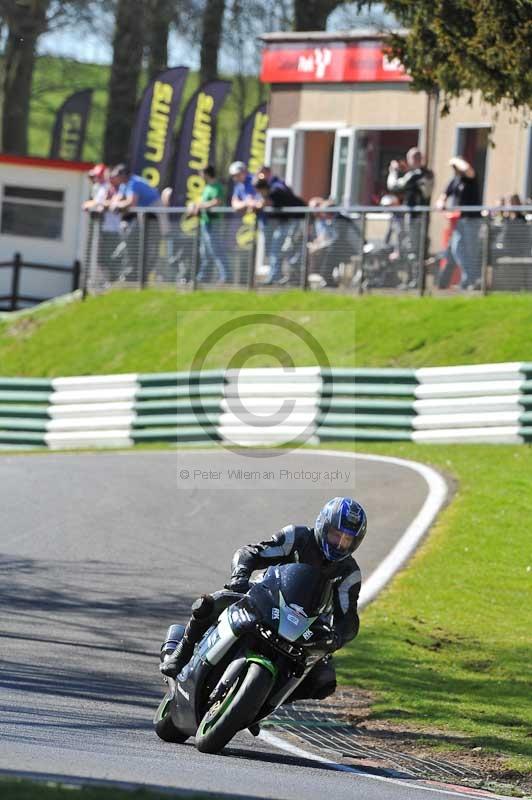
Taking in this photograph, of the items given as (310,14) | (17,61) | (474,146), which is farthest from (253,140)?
(17,61)

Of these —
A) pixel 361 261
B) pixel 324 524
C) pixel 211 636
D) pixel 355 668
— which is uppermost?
pixel 361 261

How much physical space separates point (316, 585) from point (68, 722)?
1654 millimetres

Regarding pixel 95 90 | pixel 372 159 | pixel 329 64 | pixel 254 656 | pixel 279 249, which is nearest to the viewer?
pixel 254 656

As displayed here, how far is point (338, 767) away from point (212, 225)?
16271mm

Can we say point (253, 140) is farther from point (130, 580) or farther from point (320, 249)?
point (130, 580)

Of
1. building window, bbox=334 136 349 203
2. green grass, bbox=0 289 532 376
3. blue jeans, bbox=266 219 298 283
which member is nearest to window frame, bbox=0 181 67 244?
green grass, bbox=0 289 532 376

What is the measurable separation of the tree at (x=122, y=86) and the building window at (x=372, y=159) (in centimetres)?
1340

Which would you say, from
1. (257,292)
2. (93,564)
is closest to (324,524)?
(93,564)

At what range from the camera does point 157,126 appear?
3189 centimetres

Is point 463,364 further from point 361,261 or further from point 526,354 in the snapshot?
point 361,261

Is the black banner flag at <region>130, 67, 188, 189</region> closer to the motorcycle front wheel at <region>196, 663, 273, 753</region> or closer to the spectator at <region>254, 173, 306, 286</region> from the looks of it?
the spectator at <region>254, 173, 306, 286</region>

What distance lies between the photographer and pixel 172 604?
12430 millimetres

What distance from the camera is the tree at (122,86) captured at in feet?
129

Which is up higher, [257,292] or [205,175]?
[205,175]
